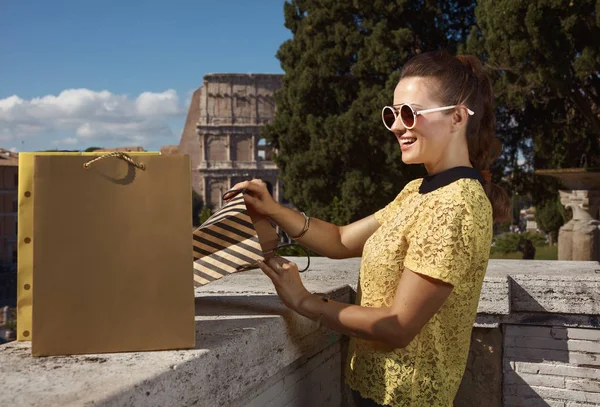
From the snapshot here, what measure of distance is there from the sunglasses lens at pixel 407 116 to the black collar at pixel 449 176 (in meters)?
0.13

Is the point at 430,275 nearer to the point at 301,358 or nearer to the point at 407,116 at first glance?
the point at 407,116

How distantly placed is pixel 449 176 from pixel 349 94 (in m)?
14.9

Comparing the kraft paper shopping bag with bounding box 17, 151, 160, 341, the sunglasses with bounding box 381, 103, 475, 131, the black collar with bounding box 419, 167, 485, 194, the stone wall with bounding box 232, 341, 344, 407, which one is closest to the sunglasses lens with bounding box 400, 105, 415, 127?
the sunglasses with bounding box 381, 103, 475, 131

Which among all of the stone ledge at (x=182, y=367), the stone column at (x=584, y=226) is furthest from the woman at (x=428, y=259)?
the stone column at (x=584, y=226)

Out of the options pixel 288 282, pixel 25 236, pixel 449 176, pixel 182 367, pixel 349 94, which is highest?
pixel 349 94

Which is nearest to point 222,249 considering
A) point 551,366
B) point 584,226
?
point 551,366

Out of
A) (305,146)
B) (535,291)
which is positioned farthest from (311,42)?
(535,291)

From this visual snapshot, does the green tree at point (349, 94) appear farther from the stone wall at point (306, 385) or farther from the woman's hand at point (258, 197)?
the woman's hand at point (258, 197)

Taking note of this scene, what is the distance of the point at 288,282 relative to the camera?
1.52m

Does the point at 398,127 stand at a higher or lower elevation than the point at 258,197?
higher

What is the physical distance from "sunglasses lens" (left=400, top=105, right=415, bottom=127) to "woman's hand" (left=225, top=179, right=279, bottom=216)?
436mm

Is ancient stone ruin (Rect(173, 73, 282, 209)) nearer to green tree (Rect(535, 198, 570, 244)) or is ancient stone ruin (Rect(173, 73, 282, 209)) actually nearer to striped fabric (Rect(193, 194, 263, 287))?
green tree (Rect(535, 198, 570, 244))

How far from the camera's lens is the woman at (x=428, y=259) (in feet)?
4.36

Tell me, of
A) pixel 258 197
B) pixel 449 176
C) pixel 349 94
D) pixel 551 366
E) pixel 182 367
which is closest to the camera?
pixel 182 367
